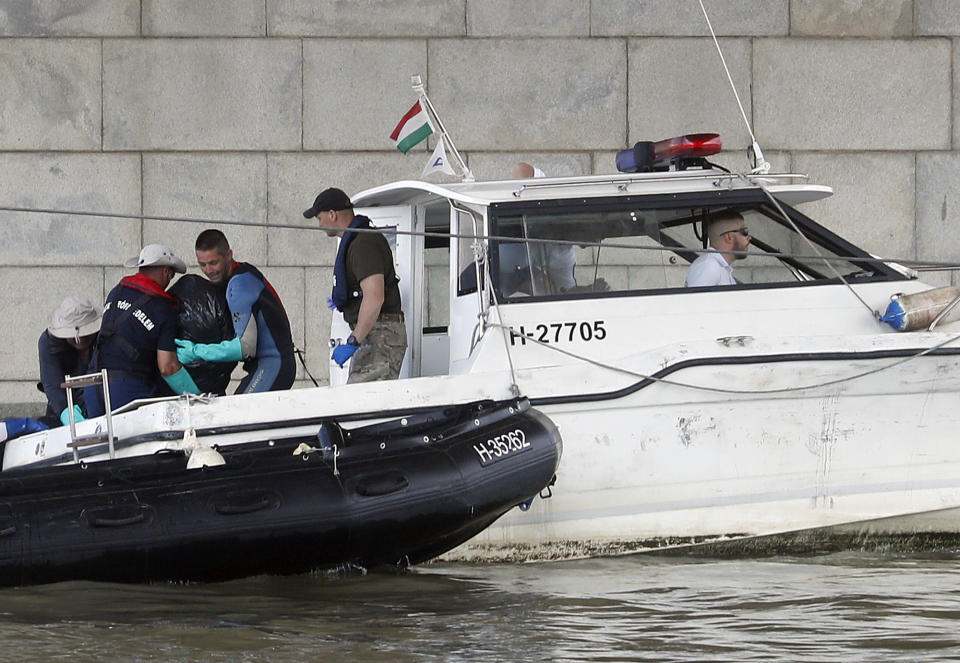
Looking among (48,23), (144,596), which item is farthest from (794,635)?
Answer: (48,23)

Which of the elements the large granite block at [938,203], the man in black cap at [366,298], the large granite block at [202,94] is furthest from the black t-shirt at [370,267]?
the large granite block at [938,203]

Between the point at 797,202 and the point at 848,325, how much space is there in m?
0.82

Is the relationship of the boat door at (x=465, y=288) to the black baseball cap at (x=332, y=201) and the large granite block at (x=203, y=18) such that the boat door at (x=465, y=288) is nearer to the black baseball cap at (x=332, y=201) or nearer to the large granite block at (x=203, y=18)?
the black baseball cap at (x=332, y=201)

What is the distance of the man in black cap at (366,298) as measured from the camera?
656 centimetres

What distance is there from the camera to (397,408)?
6.12 m

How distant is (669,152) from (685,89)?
3480mm

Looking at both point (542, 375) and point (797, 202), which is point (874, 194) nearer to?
point (797, 202)

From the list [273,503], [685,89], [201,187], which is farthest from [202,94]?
[273,503]

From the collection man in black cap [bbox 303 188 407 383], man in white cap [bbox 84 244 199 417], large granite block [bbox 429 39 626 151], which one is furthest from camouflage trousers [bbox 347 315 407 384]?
large granite block [bbox 429 39 626 151]

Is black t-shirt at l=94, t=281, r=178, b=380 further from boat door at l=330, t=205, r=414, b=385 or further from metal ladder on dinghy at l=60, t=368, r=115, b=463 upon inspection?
boat door at l=330, t=205, r=414, b=385

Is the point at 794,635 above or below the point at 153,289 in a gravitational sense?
below

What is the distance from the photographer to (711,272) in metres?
6.42

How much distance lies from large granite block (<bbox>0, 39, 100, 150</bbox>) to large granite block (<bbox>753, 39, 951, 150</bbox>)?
502cm

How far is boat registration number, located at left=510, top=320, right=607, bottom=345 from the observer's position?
6.26 metres
